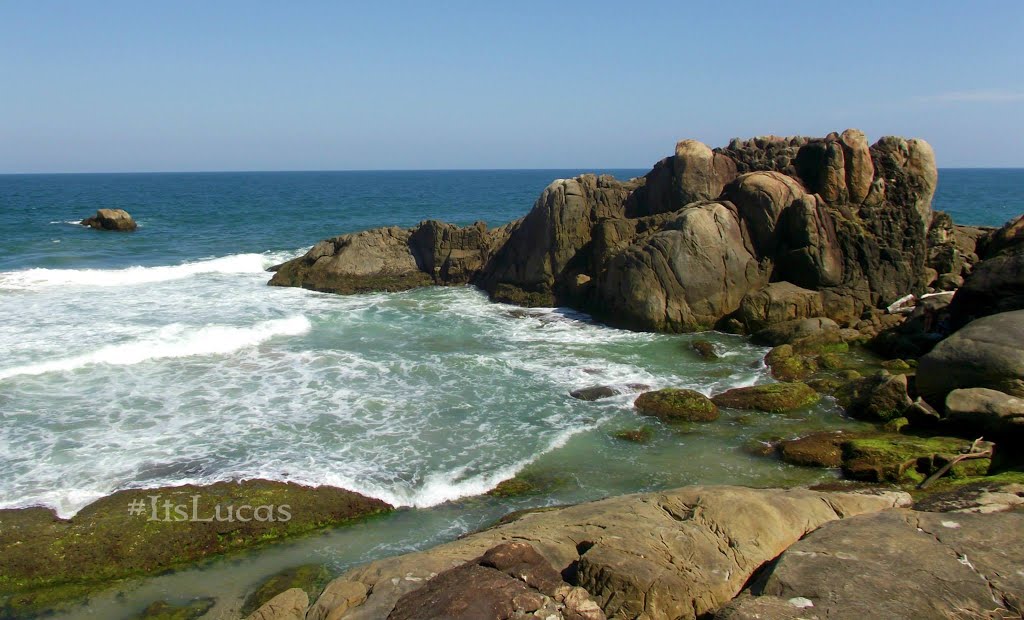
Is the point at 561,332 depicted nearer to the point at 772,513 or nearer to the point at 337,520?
the point at 337,520

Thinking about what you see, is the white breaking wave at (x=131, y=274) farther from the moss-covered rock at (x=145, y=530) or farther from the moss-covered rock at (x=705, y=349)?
the moss-covered rock at (x=705, y=349)

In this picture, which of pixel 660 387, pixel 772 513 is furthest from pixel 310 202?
pixel 772 513

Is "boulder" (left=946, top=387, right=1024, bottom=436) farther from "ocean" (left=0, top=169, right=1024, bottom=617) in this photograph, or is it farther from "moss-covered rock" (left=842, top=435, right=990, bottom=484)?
"ocean" (left=0, top=169, right=1024, bottom=617)

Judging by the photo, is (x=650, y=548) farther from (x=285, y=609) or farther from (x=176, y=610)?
(x=176, y=610)

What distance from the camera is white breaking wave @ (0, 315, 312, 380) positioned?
1736 centimetres

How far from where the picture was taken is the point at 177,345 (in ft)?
63.0

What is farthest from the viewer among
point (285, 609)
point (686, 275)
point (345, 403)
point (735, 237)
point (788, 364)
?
point (735, 237)

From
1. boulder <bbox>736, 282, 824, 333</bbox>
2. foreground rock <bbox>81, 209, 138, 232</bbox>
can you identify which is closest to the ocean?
boulder <bbox>736, 282, 824, 333</bbox>

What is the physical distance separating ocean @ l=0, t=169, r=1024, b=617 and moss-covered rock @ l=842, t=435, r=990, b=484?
0.82m

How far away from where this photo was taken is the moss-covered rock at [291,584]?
8891mm

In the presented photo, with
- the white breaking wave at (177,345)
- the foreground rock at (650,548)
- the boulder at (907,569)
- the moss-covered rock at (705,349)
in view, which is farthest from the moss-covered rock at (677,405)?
the white breaking wave at (177,345)

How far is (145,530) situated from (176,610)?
78.3 inches

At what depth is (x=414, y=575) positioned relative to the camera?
707cm

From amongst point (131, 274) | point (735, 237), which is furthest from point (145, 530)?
point (131, 274)
